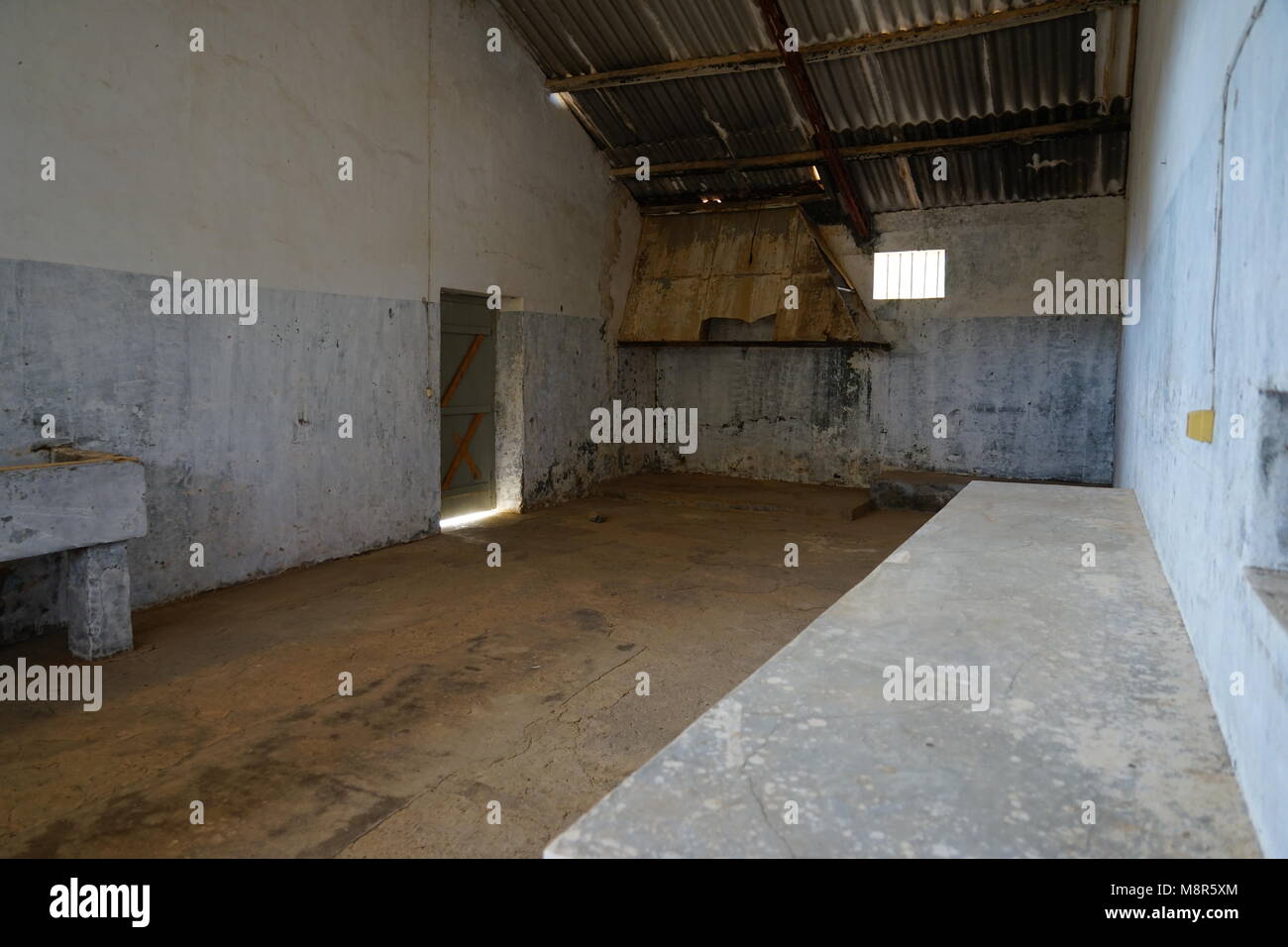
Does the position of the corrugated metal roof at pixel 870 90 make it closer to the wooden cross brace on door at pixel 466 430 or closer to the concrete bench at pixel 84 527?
the wooden cross brace on door at pixel 466 430

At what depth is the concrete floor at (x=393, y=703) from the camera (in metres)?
3.07

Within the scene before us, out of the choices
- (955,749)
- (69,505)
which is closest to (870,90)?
(69,505)

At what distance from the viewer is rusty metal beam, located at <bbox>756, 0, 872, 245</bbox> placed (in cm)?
777

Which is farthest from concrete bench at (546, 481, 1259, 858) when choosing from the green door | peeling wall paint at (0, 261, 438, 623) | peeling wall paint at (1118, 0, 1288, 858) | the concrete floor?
the green door

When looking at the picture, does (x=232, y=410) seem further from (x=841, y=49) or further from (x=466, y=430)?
(x=841, y=49)

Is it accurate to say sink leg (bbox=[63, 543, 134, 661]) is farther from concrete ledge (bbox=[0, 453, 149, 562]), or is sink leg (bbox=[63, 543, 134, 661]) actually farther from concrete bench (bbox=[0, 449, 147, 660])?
concrete ledge (bbox=[0, 453, 149, 562])

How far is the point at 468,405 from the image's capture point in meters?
8.73

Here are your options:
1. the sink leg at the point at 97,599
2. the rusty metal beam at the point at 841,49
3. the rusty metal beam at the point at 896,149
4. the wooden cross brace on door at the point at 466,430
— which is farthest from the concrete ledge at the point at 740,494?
the sink leg at the point at 97,599

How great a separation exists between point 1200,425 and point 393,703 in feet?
11.7

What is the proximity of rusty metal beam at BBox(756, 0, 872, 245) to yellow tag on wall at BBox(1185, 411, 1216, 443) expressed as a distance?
6.30m

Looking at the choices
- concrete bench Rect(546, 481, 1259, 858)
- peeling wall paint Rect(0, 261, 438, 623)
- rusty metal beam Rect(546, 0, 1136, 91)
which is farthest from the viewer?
rusty metal beam Rect(546, 0, 1136, 91)
